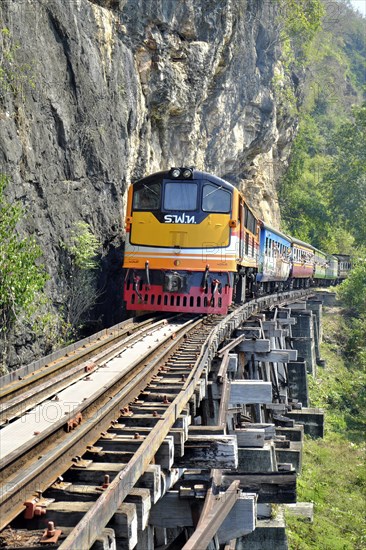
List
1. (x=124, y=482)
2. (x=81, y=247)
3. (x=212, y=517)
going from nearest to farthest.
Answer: (x=124, y=482)
(x=212, y=517)
(x=81, y=247)

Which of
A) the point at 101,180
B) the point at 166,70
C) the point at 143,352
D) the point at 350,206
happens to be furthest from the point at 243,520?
the point at 350,206

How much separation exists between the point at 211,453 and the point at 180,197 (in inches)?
382

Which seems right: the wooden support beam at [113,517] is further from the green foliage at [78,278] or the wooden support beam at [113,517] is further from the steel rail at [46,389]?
the green foliage at [78,278]

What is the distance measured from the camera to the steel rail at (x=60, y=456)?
12.0 ft

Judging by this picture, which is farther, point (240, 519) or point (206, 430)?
point (206, 430)

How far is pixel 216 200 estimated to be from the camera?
14359 millimetres

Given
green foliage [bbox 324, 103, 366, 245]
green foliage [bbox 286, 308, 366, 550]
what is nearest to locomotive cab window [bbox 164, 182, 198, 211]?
green foliage [bbox 286, 308, 366, 550]

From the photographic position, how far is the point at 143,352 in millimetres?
8852

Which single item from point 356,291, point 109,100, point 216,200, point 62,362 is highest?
point 109,100

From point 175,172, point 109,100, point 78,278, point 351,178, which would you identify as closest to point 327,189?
point 351,178

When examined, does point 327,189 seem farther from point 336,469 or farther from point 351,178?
point 336,469

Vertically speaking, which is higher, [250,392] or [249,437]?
[250,392]

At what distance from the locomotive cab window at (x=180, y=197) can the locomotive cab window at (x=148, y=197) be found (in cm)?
18

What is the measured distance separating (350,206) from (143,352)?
42.5 metres
